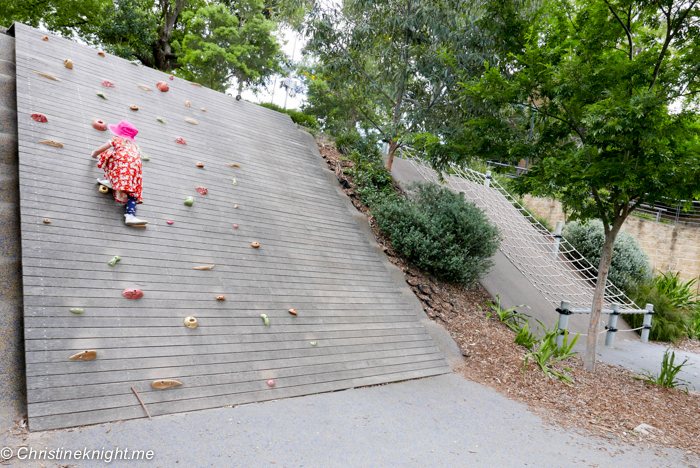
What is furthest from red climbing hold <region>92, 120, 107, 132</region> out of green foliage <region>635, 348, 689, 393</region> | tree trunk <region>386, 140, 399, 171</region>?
green foliage <region>635, 348, 689, 393</region>

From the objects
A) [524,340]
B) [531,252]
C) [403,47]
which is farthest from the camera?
[531,252]

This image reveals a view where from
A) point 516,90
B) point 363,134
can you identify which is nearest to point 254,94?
point 363,134

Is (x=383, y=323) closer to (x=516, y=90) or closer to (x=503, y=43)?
(x=516, y=90)

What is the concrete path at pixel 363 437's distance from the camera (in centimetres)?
226

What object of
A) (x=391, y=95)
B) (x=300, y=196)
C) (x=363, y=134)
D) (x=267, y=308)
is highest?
(x=391, y=95)

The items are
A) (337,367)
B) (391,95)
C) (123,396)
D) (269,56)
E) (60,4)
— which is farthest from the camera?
(269,56)

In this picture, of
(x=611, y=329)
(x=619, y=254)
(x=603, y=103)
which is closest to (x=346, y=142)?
(x=603, y=103)

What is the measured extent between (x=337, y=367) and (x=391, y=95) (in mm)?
5688

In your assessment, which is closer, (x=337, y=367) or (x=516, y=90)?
(x=337, y=367)

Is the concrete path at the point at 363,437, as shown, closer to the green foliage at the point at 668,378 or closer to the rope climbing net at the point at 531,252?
the green foliage at the point at 668,378

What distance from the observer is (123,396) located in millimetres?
2549

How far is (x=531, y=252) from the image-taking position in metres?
8.18

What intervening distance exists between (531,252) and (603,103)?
185 inches

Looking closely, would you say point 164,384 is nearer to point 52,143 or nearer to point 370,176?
point 52,143
